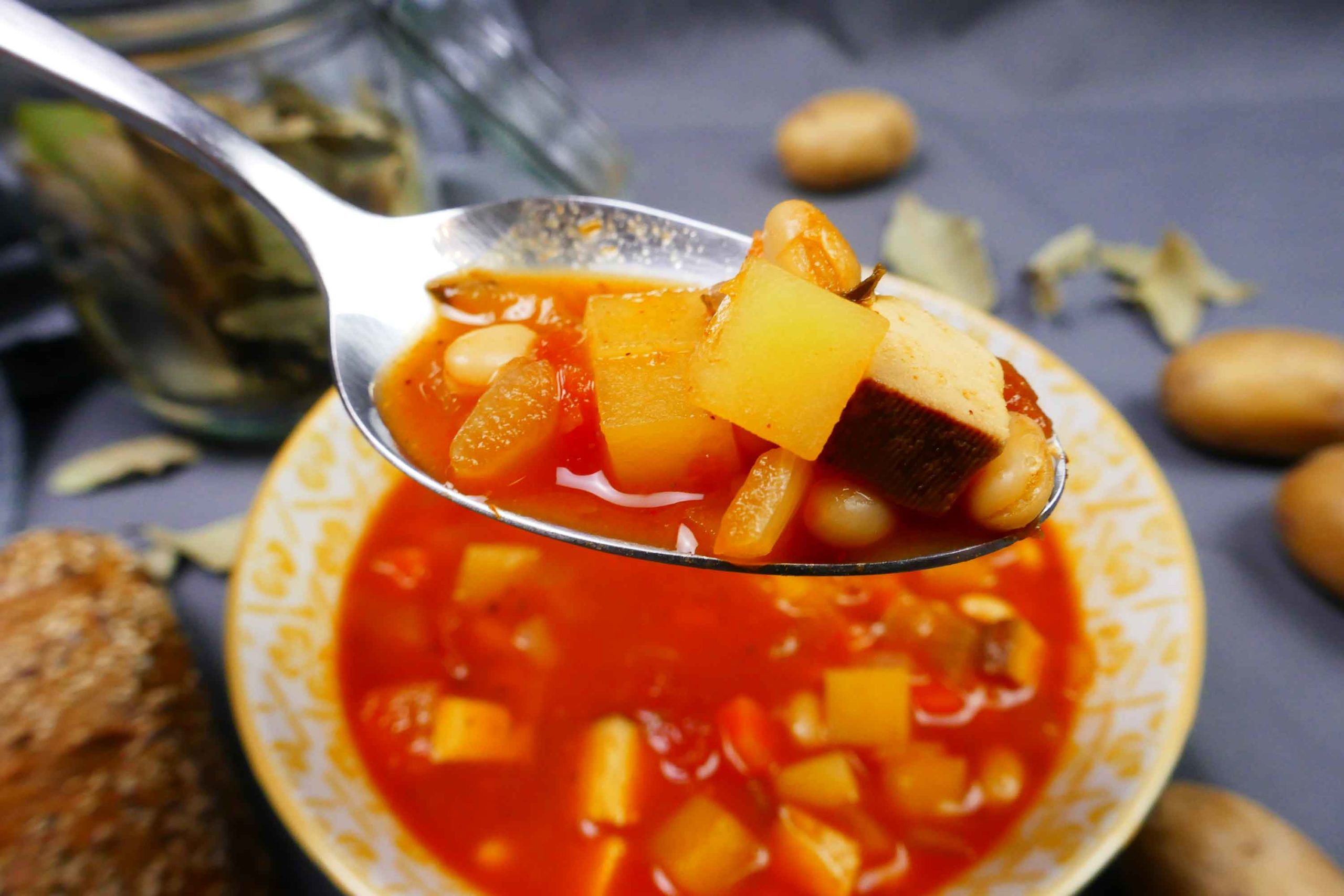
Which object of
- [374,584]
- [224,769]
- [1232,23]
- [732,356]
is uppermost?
[1232,23]

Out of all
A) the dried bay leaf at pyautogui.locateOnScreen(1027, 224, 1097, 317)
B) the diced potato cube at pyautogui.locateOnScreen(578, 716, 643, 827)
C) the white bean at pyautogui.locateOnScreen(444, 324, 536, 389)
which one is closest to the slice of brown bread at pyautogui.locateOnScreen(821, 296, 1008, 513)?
the white bean at pyautogui.locateOnScreen(444, 324, 536, 389)

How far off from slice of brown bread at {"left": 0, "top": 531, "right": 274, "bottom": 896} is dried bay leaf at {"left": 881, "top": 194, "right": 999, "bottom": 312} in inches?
92.0

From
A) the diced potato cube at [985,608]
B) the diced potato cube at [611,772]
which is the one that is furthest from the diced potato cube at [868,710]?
the diced potato cube at [611,772]

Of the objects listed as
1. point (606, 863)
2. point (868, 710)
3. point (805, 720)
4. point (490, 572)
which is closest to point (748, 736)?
point (805, 720)

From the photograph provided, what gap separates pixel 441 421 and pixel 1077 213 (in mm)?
2827

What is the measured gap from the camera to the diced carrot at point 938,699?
182cm

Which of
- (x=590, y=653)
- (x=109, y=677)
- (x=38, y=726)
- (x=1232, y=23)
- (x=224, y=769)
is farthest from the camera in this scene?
(x=1232, y=23)

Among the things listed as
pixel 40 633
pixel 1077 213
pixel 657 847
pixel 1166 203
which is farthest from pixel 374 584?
pixel 1166 203

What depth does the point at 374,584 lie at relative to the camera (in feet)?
6.53

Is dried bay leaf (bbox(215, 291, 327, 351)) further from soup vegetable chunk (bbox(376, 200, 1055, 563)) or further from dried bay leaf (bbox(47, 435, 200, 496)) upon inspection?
soup vegetable chunk (bbox(376, 200, 1055, 563))

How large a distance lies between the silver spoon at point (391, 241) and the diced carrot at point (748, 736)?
1.78 feet

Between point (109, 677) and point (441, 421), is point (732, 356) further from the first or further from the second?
point (109, 677)

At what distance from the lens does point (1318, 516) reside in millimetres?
2121

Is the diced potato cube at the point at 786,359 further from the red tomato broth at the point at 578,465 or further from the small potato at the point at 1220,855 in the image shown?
the small potato at the point at 1220,855
